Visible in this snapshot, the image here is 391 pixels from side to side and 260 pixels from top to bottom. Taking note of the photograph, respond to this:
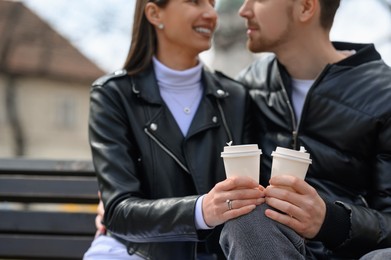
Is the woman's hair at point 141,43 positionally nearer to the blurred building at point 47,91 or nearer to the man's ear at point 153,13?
the man's ear at point 153,13

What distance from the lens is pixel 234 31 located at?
11.9 meters

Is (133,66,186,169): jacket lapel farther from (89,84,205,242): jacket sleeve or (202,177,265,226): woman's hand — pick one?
(202,177,265,226): woman's hand

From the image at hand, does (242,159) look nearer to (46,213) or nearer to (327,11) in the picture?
(327,11)

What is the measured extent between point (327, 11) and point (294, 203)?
135 cm

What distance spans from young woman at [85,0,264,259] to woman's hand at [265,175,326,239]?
285 millimetres

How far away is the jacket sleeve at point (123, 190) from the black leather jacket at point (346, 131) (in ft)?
2.13

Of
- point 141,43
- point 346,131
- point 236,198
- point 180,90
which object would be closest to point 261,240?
point 236,198

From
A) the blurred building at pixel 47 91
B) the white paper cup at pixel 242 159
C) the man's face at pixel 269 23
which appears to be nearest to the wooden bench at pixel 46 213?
the man's face at pixel 269 23

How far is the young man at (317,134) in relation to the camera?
2.72 meters

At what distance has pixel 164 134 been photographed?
3490 millimetres

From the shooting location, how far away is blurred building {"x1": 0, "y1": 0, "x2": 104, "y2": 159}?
35.5 m

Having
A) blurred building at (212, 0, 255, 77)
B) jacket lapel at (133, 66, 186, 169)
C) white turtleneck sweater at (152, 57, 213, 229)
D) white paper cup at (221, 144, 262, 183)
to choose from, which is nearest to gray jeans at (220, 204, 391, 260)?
white paper cup at (221, 144, 262, 183)

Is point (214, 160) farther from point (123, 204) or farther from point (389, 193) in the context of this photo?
point (389, 193)

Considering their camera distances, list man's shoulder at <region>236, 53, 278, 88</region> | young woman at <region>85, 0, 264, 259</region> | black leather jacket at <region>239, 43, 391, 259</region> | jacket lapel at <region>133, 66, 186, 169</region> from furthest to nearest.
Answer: man's shoulder at <region>236, 53, 278, 88</region>
jacket lapel at <region>133, 66, 186, 169</region>
black leather jacket at <region>239, 43, 391, 259</region>
young woman at <region>85, 0, 264, 259</region>
